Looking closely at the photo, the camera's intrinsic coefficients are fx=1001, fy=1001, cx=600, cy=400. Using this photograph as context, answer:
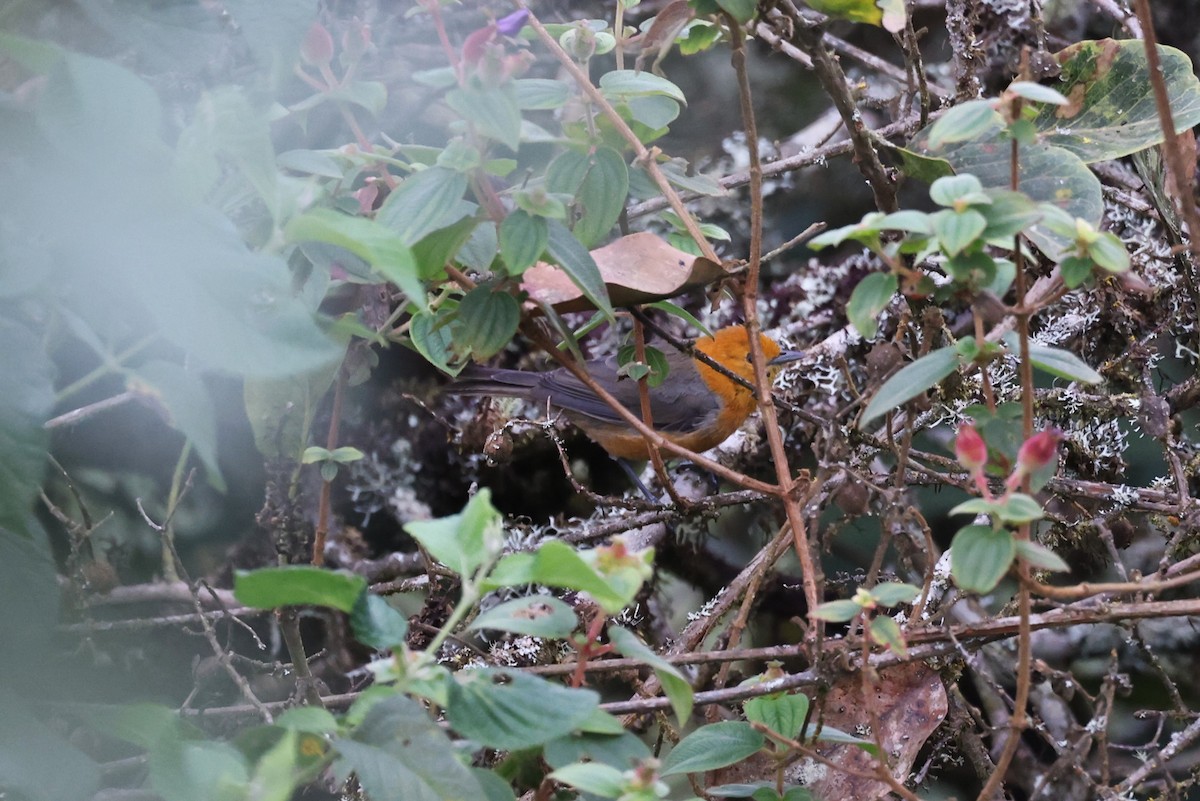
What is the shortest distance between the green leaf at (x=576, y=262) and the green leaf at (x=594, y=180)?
0.11 meters

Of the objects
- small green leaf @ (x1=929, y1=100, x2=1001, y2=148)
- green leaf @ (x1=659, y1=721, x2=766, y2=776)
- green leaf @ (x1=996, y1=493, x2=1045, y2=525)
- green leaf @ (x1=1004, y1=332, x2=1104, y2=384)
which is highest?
small green leaf @ (x1=929, y1=100, x2=1001, y2=148)

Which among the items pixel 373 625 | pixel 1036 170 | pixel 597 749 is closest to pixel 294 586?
pixel 373 625

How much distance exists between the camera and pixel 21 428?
0.70 metres

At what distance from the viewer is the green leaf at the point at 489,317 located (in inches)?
43.8

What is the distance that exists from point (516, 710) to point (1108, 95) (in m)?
1.43

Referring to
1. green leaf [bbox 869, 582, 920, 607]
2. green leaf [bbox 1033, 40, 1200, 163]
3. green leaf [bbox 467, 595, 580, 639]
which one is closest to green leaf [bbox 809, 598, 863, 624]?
green leaf [bbox 869, 582, 920, 607]

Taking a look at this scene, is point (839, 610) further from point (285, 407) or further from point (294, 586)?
point (285, 407)

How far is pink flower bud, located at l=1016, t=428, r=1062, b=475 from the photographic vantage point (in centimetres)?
82

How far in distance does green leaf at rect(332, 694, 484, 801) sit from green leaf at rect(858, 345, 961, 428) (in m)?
0.46

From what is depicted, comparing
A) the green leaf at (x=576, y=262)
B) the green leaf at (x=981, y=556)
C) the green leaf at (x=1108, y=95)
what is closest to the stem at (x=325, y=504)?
the green leaf at (x=576, y=262)

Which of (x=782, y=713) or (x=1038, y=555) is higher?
(x=1038, y=555)

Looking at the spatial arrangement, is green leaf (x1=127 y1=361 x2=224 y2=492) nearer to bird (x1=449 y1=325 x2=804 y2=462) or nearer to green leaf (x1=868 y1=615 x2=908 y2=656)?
green leaf (x1=868 y1=615 x2=908 y2=656)

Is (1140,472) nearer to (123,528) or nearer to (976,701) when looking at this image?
(976,701)

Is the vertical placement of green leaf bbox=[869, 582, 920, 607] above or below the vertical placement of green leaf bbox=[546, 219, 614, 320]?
below
